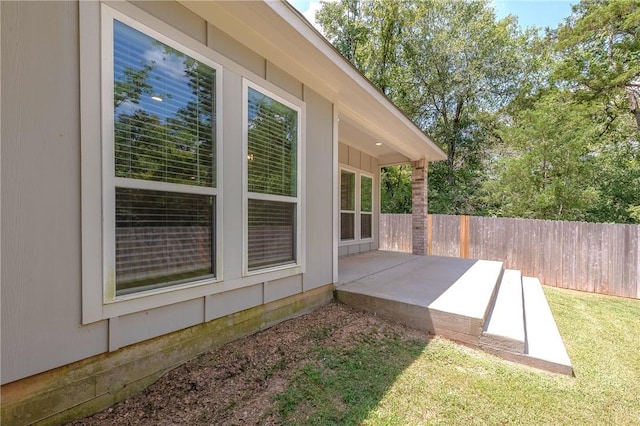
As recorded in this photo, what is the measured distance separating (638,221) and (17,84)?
1408cm

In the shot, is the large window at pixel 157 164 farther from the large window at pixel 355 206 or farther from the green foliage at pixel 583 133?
the green foliage at pixel 583 133

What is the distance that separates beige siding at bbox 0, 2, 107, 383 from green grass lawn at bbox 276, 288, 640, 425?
1558 millimetres

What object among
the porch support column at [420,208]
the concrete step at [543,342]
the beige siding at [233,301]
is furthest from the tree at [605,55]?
the beige siding at [233,301]

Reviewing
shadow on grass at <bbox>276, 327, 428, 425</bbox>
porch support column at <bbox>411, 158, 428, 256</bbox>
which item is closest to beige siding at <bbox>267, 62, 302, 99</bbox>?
shadow on grass at <bbox>276, 327, 428, 425</bbox>

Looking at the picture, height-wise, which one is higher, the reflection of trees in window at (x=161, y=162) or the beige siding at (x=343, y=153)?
the beige siding at (x=343, y=153)

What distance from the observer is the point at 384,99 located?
4664 millimetres

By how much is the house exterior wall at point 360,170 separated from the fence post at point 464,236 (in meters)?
2.59

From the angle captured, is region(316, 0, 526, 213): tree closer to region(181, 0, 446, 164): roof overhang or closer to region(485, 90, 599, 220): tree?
region(485, 90, 599, 220): tree

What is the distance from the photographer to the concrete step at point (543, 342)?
2850 mm

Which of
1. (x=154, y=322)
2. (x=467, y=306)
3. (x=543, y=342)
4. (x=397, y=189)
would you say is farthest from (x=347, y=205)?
(x=397, y=189)

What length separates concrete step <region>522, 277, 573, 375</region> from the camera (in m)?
2.85

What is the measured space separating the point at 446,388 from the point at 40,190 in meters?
3.26

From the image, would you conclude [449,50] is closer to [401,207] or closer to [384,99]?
[401,207]

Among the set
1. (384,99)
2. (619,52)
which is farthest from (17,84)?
(619,52)
